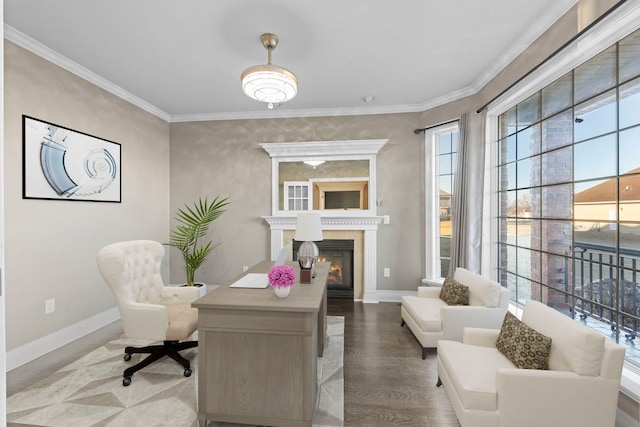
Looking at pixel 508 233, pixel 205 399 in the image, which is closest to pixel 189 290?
pixel 205 399

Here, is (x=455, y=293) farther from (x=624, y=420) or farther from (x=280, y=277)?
(x=280, y=277)

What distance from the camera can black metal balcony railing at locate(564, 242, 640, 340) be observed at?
1.84 metres

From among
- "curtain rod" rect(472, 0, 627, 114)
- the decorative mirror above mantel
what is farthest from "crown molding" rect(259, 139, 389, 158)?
"curtain rod" rect(472, 0, 627, 114)

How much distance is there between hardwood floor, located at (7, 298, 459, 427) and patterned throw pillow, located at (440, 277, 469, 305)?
521 mm

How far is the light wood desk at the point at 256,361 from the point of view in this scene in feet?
5.56

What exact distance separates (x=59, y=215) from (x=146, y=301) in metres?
1.29

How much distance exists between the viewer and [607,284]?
199cm

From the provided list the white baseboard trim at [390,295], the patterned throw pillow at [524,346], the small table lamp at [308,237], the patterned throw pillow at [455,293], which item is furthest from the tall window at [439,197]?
the small table lamp at [308,237]

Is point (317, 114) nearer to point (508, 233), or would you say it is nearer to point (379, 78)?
point (379, 78)

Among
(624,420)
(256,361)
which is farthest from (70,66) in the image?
(624,420)

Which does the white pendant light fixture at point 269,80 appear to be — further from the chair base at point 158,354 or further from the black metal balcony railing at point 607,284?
the black metal balcony railing at point 607,284

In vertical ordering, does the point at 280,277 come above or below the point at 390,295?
above

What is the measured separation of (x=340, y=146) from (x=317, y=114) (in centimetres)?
58

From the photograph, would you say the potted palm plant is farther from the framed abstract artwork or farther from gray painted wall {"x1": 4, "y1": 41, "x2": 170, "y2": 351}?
the framed abstract artwork
